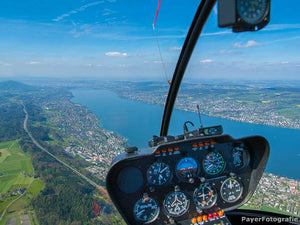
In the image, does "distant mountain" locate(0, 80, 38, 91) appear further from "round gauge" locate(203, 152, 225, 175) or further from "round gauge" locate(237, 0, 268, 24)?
"round gauge" locate(237, 0, 268, 24)

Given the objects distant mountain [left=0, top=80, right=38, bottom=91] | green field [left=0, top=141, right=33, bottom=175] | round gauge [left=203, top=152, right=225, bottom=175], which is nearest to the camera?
round gauge [left=203, top=152, right=225, bottom=175]

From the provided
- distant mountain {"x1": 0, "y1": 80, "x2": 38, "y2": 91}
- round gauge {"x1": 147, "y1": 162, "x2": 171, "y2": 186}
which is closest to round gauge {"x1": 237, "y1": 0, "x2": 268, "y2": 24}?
round gauge {"x1": 147, "y1": 162, "x2": 171, "y2": 186}

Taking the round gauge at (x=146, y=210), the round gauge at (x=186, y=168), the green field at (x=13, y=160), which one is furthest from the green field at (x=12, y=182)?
the round gauge at (x=186, y=168)

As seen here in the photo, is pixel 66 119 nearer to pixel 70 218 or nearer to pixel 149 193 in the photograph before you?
pixel 70 218

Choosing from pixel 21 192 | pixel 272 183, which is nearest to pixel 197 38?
pixel 272 183

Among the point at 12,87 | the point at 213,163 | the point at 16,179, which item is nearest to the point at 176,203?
the point at 213,163

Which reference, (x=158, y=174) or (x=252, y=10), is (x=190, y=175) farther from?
(x=252, y=10)

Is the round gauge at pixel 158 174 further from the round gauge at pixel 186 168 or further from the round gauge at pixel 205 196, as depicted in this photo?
the round gauge at pixel 205 196
